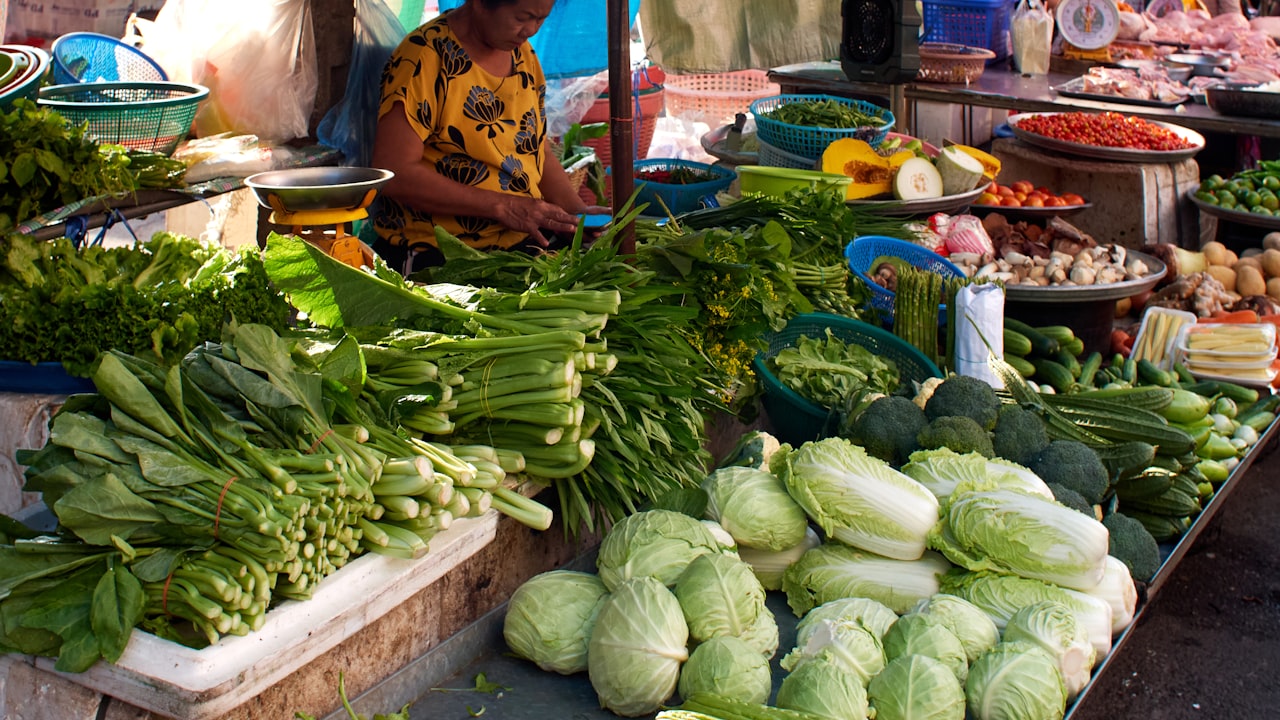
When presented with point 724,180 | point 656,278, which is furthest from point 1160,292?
point 656,278

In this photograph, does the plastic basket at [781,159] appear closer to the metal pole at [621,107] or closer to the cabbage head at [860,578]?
the metal pole at [621,107]

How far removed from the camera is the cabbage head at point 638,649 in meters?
2.18

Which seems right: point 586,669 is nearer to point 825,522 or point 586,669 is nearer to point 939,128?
point 825,522

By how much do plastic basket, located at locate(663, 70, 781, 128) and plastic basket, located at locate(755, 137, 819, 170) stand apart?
5370mm

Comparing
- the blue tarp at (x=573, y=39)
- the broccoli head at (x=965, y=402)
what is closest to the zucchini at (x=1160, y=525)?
the broccoli head at (x=965, y=402)

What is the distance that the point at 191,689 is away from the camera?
1.69 metres

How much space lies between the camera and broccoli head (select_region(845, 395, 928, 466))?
3.10m

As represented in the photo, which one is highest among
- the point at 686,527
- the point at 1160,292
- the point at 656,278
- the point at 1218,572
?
the point at 656,278

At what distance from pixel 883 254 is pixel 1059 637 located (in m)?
2.43

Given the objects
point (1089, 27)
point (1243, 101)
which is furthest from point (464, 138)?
point (1089, 27)

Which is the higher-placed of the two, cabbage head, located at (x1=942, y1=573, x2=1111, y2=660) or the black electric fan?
the black electric fan

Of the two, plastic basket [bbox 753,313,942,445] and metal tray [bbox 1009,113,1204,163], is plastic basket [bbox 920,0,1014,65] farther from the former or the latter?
plastic basket [bbox 753,313,942,445]

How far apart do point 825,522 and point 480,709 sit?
985 mm

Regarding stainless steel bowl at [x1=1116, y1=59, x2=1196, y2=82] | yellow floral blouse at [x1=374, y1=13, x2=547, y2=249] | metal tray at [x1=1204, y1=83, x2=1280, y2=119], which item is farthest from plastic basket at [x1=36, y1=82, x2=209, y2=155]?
stainless steel bowl at [x1=1116, y1=59, x2=1196, y2=82]
